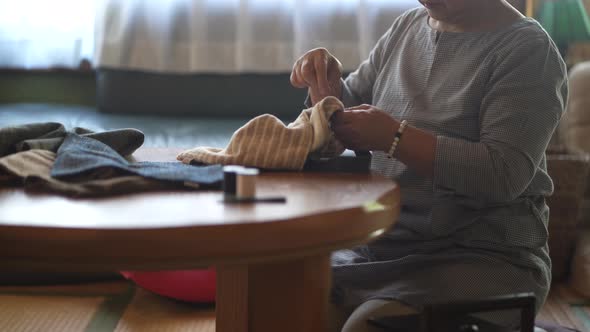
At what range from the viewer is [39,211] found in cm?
79

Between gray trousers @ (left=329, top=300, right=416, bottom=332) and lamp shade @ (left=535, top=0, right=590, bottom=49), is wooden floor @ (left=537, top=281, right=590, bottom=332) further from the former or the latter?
gray trousers @ (left=329, top=300, right=416, bottom=332)

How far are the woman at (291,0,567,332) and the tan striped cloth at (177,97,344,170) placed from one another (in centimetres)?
3

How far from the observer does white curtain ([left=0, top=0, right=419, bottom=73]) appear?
2594 millimetres

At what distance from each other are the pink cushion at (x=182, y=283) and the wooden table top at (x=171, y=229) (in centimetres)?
102

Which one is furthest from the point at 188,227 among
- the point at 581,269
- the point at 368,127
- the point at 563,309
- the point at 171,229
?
the point at 581,269

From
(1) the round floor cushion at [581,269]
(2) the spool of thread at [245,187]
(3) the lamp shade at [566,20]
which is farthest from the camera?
(3) the lamp shade at [566,20]

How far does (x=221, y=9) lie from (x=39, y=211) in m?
1.92

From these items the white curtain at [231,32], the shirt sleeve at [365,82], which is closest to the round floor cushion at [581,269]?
the white curtain at [231,32]

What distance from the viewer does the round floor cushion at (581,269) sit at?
215 cm

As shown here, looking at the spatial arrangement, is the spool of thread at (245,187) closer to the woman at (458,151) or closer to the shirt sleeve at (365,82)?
the woman at (458,151)

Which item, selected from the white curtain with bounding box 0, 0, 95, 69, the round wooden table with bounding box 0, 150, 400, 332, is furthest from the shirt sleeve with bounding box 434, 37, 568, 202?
the white curtain with bounding box 0, 0, 95, 69

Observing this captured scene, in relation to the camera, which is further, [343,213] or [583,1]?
[583,1]

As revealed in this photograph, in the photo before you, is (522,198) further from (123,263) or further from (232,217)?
(123,263)

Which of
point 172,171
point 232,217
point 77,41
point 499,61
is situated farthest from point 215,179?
point 77,41
